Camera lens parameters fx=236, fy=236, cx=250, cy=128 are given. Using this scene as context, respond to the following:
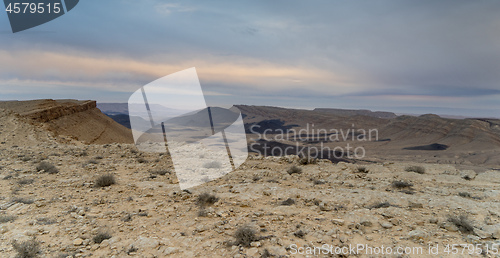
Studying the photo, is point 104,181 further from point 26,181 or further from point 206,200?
point 206,200

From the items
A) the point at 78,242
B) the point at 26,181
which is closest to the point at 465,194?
the point at 78,242

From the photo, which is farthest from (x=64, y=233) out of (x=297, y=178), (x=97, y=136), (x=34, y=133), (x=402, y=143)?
(x=402, y=143)

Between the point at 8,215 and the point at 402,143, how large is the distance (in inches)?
3780

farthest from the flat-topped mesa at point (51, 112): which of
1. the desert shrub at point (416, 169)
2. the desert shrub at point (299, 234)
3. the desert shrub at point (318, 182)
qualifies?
the desert shrub at point (416, 169)

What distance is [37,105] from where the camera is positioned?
29.1 m

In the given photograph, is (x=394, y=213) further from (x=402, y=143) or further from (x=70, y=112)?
(x=402, y=143)

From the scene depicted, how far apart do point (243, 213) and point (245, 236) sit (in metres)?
1.25

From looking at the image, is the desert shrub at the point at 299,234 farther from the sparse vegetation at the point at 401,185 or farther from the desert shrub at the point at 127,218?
the sparse vegetation at the point at 401,185

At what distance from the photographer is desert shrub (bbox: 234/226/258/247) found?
3950 millimetres

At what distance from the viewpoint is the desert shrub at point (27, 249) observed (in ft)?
11.6

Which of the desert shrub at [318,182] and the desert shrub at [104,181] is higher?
the desert shrub at [104,181]

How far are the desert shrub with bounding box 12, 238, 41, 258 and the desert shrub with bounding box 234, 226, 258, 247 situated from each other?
310 centimetres

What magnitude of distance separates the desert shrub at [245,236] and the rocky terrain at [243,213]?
0.02 metres

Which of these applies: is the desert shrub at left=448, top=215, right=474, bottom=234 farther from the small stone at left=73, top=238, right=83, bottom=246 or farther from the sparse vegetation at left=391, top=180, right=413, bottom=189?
the small stone at left=73, top=238, right=83, bottom=246
